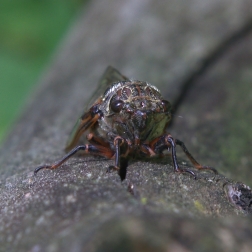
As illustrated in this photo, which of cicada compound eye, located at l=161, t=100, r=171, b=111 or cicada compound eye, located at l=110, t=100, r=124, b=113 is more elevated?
cicada compound eye, located at l=161, t=100, r=171, b=111

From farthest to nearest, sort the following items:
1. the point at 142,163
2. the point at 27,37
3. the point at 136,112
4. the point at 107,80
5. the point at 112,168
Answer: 1. the point at 27,37
2. the point at 107,80
3. the point at 136,112
4. the point at 142,163
5. the point at 112,168

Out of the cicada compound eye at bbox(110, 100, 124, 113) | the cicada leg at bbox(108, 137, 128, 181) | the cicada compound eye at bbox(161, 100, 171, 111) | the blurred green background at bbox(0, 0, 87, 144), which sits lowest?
the blurred green background at bbox(0, 0, 87, 144)

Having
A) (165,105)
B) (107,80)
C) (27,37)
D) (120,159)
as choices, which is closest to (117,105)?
(165,105)

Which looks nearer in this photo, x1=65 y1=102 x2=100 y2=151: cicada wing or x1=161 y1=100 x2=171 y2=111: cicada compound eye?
x1=161 y1=100 x2=171 y2=111: cicada compound eye

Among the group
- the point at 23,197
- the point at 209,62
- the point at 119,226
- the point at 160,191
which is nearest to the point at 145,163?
the point at 160,191

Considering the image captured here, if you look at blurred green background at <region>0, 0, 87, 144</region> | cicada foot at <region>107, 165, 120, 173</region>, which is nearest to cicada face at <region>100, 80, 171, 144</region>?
cicada foot at <region>107, 165, 120, 173</region>

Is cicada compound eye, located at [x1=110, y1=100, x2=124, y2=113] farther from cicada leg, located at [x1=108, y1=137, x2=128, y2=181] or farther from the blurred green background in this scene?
the blurred green background

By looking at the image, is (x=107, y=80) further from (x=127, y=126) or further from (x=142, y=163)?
(x=142, y=163)
